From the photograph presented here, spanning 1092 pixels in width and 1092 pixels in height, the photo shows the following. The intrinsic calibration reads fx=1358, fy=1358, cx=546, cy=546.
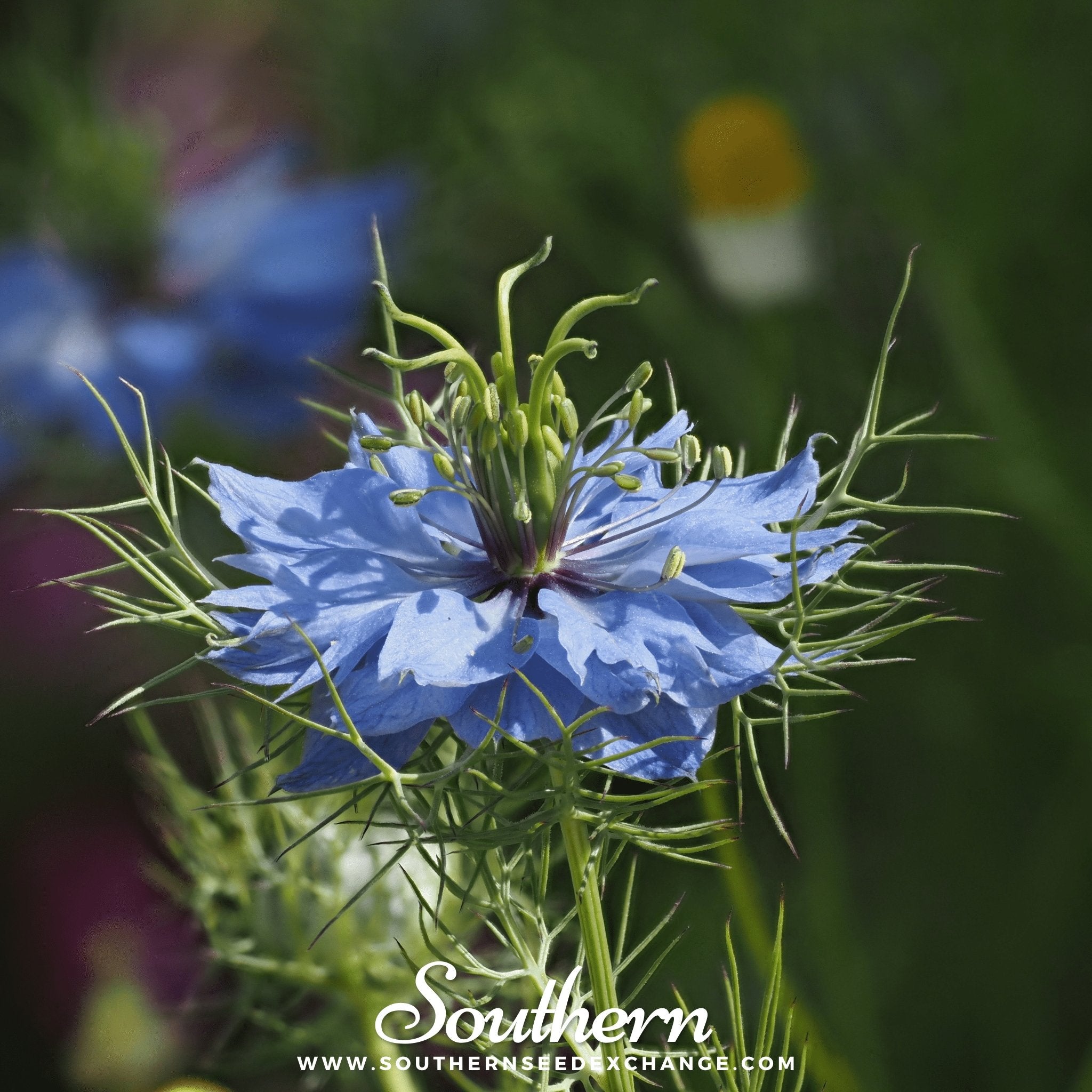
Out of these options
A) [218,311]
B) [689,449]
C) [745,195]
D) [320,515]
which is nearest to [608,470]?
[689,449]

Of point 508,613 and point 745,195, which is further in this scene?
point 745,195

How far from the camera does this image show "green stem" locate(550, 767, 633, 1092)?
0.59 metres

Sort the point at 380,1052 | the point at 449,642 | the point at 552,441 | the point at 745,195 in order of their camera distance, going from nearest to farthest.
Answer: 1. the point at 449,642
2. the point at 552,441
3. the point at 380,1052
4. the point at 745,195

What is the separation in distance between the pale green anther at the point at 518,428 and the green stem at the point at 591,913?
17 cm

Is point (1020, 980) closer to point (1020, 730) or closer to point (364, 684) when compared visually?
point (1020, 730)

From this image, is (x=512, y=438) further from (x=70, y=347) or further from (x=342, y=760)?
(x=70, y=347)

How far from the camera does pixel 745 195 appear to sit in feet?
5.49

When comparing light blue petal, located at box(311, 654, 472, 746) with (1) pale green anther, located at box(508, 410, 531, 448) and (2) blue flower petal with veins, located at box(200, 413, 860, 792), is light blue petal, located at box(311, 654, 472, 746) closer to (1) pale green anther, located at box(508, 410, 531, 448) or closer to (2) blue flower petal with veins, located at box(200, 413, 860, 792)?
(2) blue flower petal with veins, located at box(200, 413, 860, 792)

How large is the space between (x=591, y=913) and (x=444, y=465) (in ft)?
0.76

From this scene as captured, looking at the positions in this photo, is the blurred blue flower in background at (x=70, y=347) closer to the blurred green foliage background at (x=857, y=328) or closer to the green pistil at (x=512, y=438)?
the blurred green foliage background at (x=857, y=328)

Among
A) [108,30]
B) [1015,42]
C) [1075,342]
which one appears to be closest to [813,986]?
[1075,342]

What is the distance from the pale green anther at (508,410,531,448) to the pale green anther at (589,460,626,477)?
0.04m

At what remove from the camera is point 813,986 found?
142cm

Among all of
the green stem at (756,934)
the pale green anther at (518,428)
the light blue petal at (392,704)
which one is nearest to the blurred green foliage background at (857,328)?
the green stem at (756,934)
